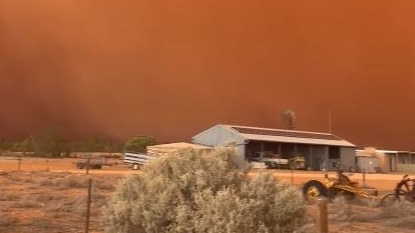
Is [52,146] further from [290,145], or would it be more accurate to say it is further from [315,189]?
[315,189]

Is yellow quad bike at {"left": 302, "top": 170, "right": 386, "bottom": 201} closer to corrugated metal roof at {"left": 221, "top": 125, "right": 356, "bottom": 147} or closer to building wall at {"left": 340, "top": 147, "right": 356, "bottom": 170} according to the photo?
corrugated metal roof at {"left": 221, "top": 125, "right": 356, "bottom": 147}

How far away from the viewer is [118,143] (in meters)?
137

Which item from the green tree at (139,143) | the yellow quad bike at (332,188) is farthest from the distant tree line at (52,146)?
the yellow quad bike at (332,188)

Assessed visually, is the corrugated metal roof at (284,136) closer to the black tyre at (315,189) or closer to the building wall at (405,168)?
the building wall at (405,168)

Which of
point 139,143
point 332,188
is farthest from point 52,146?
point 332,188

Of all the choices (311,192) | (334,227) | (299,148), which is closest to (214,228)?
(334,227)

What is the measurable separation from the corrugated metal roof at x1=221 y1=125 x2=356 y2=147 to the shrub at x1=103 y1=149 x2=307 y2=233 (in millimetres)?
50002

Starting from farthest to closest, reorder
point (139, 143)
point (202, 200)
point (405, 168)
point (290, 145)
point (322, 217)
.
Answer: point (139, 143)
point (405, 168)
point (290, 145)
point (322, 217)
point (202, 200)

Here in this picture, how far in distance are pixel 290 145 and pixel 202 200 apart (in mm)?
60819

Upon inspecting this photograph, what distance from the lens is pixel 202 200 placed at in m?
6.83

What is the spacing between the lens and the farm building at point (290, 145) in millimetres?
61219

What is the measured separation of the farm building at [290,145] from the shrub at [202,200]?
51.5 meters

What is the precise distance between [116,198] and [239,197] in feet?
6.94

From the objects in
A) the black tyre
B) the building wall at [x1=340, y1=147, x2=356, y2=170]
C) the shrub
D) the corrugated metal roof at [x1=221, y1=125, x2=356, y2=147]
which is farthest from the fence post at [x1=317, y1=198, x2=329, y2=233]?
the building wall at [x1=340, y1=147, x2=356, y2=170]
